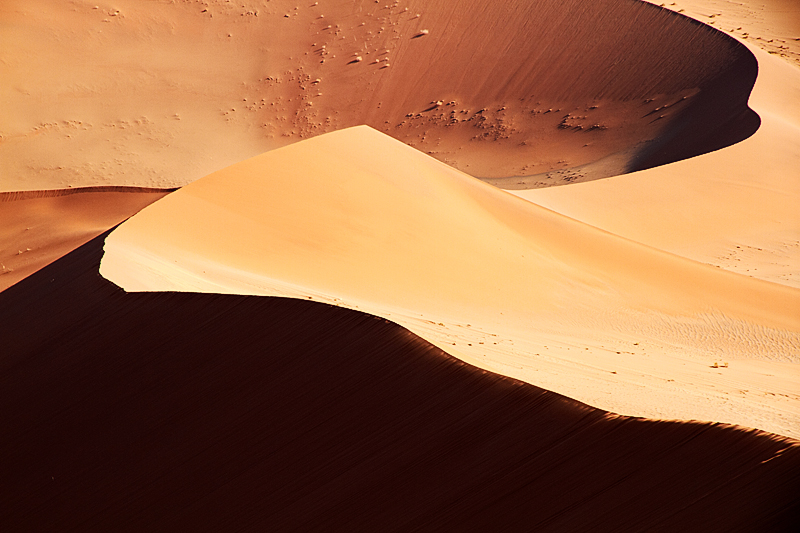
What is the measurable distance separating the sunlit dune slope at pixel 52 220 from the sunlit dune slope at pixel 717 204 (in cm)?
875

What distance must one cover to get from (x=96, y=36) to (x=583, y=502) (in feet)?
82.5

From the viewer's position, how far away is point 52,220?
14641 mm

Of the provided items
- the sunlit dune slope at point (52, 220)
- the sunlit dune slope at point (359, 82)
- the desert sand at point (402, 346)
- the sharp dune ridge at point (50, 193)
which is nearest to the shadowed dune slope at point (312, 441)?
the desert sand at point (402, 346)

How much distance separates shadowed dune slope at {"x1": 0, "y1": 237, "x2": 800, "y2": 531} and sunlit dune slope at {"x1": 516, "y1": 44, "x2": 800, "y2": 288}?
889 centimetres

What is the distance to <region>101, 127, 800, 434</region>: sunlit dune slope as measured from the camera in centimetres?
443

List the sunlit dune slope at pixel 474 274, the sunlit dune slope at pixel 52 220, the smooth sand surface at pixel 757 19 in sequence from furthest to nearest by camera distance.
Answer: the smooth sand surface at pixel 757 19
the sunlit dune slope at pixel 52 220
the sunlit dune slope at pixel 474 274

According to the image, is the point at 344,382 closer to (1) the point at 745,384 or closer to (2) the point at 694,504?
(2) the point at 694,504

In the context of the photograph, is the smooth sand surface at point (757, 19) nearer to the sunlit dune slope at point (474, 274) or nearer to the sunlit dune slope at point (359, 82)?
the sunlit dune slope at point (359, 82)

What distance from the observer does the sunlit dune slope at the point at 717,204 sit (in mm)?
11992

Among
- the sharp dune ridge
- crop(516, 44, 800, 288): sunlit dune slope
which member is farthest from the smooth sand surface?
the sharp dune ridge

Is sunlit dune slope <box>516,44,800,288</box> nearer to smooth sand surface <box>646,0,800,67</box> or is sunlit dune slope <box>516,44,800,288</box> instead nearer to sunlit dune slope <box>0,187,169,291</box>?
sunlit dune slope <box>0,187,169,291</box>

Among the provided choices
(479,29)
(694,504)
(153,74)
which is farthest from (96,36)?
(694,504)

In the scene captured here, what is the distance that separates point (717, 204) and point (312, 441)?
455 inches

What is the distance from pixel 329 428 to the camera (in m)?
4.07
